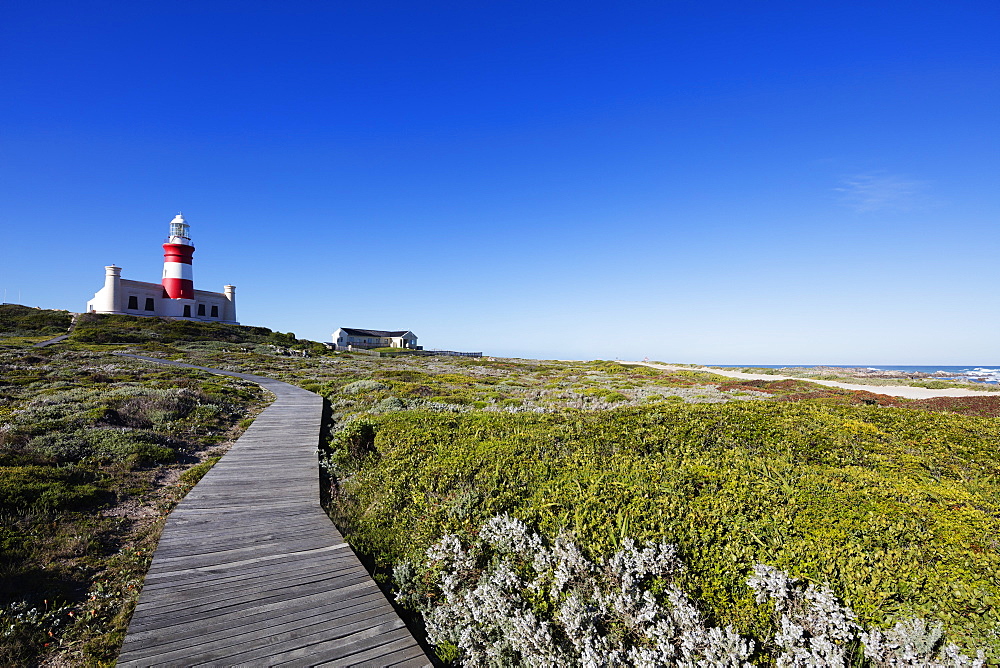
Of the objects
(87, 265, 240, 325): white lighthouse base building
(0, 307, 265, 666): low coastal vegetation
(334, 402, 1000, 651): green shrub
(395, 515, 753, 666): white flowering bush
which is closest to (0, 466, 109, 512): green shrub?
(0, 307, 265, 666): low coastal vegetation

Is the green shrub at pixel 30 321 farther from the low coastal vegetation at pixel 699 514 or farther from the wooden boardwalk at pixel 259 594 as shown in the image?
the wooden boardwalk at pixel 259 594

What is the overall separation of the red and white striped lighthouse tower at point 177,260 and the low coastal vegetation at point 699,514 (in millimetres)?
70720

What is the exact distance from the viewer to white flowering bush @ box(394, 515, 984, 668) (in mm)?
3590

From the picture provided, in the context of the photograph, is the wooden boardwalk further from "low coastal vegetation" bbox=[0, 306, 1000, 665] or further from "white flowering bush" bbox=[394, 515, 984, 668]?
"white flowering bush" bbox=[394, 515, 984, 668]

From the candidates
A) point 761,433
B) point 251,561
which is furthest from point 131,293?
point 761,433

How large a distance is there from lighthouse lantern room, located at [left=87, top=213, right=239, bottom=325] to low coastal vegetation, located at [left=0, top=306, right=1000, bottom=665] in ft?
231

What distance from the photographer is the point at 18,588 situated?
18.2ft

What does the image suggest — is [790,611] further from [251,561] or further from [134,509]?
[134,509]

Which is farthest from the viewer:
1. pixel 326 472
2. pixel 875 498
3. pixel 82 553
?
pixel 326 472

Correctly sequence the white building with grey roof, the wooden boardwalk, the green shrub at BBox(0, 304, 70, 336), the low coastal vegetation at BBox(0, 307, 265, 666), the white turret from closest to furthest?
the wooden boardwalk < the low coastal vegetation at BBox(0, 307, 265, 666) < the green shrub at BBox(0, 304, 70, 336) < the white turret < the white building with grey roof

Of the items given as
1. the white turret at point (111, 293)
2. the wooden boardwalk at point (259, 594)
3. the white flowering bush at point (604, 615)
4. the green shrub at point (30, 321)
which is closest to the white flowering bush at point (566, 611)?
the white flowering bush at point (604, 615)

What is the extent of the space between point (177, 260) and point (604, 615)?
83564mm

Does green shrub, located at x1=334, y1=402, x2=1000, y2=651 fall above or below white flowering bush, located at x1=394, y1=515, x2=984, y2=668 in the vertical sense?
above

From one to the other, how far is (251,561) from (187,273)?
80.6 metres
